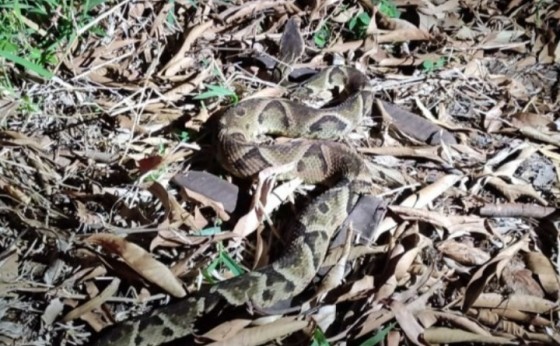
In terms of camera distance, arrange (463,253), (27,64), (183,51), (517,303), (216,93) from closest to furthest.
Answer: (517,303)
(463,253)
(27,64)
(216,93)
(183,51)

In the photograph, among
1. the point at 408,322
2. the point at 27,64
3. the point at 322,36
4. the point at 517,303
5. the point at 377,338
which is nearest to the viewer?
the point at 377,338

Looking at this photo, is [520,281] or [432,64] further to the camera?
[432,64]

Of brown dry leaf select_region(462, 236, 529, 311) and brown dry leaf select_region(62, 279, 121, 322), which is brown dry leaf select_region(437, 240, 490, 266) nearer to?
brown dry leaf select_region(462, 236, 529, 311)

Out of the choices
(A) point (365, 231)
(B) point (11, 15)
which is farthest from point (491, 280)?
(B) point (11, 15)

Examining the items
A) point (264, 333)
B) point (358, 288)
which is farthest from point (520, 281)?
point (264, 333)

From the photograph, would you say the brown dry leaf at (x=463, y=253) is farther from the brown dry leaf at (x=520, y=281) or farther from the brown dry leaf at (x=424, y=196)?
the brown dry leaf at (x=424, y=196)

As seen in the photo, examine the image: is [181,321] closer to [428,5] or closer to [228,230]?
[228,230]

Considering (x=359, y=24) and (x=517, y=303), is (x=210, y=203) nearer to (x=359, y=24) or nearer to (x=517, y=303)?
(x=517, y=303)

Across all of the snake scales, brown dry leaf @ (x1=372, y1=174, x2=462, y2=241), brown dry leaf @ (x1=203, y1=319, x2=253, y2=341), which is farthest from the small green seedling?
brown dry leaf @ (x1=203, y1=319, x2=253, y2=341)
